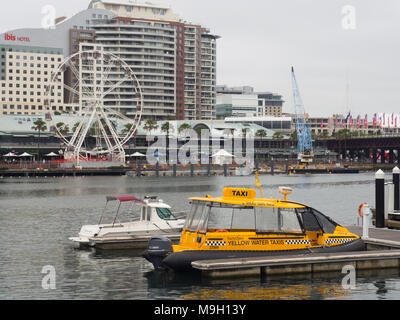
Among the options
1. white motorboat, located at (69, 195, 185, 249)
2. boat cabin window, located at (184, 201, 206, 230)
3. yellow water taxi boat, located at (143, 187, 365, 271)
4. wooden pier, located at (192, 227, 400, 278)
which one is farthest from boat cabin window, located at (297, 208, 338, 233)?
white motorboat, located at (69, 195, 185, 249)

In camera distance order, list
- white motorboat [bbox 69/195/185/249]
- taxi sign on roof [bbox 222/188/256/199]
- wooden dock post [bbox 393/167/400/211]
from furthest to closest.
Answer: wooden dock post [bbox 393/167/400/211], white motorboat [bbox 69/195/185/249], taxi sign on roof [bbox 222/188/256/199]

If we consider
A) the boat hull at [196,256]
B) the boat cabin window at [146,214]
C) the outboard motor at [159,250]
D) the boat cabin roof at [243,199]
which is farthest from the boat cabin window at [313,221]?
the boat cabin window at [146,214]

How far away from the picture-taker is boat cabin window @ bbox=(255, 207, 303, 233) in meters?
29.0

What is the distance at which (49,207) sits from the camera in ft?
234

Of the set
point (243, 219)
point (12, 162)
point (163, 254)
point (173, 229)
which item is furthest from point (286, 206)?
point (12, 162)

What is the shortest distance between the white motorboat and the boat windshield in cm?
885

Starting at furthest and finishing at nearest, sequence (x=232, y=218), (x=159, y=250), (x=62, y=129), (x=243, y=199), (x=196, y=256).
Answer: (x=62, y=129) < (x=243, y=199) < (x=159, y=250) < (x=232, y=218) < (x=196, y=256)

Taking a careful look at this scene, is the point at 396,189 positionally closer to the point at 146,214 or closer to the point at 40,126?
the point at 146,214

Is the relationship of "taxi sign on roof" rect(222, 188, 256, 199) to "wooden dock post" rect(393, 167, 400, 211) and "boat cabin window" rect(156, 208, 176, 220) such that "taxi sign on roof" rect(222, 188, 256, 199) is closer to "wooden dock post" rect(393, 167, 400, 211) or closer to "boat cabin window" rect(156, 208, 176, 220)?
"boat cabin window" rect(156, 208, 176, 220)

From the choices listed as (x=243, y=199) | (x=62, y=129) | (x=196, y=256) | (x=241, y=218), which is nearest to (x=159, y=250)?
(x=196, y=256)

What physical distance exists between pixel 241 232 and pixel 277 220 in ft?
5.90

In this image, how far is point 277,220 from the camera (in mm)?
29375

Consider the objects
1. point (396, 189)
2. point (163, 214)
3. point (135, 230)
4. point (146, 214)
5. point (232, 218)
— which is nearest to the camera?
point (232, 218)
